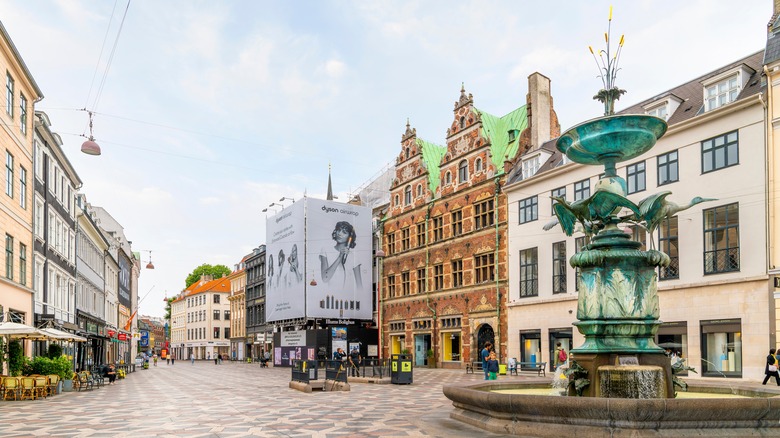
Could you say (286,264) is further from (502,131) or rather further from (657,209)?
(657,209)

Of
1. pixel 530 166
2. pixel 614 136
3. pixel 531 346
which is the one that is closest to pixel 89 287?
pixel 531 346

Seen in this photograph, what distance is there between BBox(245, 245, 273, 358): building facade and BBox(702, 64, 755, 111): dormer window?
5559cm

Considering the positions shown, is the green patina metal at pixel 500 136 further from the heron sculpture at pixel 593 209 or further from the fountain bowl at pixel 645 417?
the fountain bowl at pixel 645 417

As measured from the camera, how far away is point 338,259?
56688mm

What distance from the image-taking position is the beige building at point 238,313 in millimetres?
91125

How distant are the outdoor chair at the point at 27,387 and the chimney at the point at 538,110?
101 ft

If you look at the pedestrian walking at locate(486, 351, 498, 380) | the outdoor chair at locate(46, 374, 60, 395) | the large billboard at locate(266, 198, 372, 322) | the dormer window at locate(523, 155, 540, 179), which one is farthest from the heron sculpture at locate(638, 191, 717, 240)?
the large billboard at locate(266, 198, 372, 322)

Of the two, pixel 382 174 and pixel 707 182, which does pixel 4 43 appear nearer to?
pixel 707 182

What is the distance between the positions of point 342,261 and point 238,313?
41394mm

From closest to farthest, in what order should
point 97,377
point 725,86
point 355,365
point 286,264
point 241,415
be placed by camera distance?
point 241,415, point 725,86, point 97,377, point 355,365, point 286,264

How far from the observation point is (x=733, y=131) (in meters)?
28.3

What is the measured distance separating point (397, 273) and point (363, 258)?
4256mm

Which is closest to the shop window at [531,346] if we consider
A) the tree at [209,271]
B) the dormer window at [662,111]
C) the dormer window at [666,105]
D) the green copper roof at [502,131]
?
the green copper roof at [502,131]

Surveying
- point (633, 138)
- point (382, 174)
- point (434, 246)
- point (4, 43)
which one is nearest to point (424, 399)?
point (633, 138)
